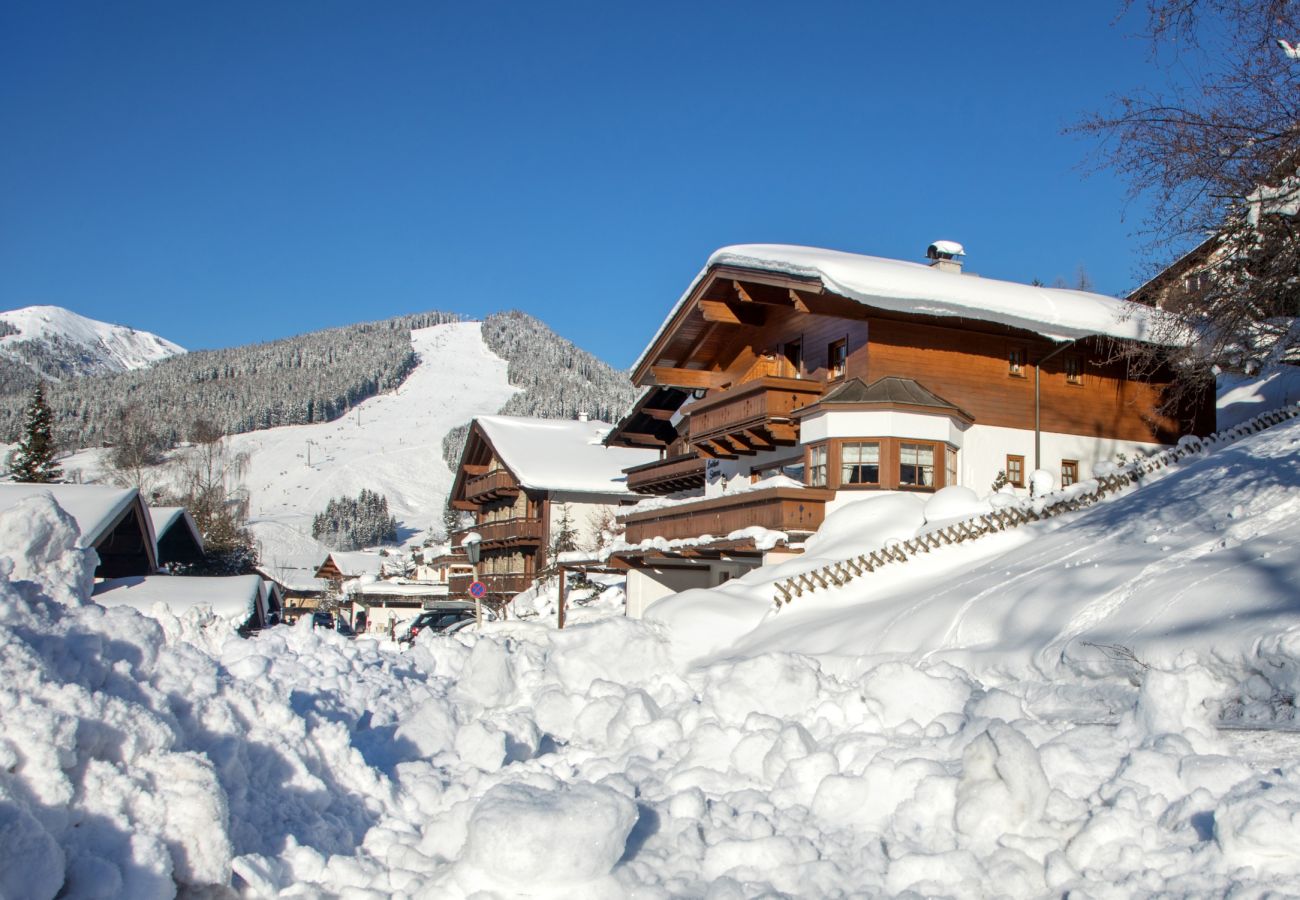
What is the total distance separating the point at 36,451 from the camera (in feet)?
162

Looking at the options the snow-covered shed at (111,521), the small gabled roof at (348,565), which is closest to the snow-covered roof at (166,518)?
the snow-covered shed at (111,521)

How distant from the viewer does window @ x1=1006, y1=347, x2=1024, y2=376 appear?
24828 mm

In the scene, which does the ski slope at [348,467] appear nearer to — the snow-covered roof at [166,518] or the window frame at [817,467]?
the snow-covered roof at [166,518]

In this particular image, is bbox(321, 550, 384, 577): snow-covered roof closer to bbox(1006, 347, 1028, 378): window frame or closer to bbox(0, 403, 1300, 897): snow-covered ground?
bbox(1006, 347, 1028, 378): window frame

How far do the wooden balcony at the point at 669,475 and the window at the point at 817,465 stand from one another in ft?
26.2

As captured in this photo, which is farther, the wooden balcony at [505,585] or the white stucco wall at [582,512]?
the white stucco wall at [582,512]

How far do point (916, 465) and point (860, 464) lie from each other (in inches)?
46.8

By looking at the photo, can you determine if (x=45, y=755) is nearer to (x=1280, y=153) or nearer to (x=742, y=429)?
(x=1280, y=153)

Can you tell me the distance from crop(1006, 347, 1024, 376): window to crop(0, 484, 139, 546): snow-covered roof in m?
20.6

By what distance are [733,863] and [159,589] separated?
22.2m

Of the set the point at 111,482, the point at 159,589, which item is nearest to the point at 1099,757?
the point at 159,589

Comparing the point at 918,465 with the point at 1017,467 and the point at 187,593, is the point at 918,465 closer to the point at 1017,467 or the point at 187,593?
the point at 1017,467

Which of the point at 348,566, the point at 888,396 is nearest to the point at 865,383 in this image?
the point at 888,396

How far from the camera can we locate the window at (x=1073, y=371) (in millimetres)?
25672
